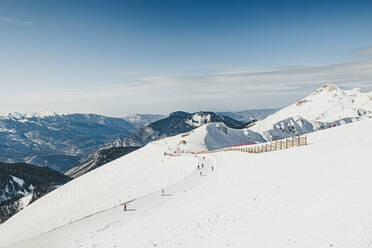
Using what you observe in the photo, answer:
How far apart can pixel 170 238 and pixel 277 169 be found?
21.6 m

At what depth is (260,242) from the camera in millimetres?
13633

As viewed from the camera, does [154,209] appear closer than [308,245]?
No

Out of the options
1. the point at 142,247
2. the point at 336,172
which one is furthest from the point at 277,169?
the point at 142,247

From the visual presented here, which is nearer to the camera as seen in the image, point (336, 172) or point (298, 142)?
point (336, 172)

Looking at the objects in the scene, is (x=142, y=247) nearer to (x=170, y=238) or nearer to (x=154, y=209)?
(x=170, y=238)

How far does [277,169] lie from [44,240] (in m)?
29.1

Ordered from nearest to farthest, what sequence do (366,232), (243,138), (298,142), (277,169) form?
(366,232) < (277,169) < (298,142) < (243,138)

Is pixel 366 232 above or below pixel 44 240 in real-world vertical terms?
above

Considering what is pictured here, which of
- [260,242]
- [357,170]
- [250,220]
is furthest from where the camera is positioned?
[357,170]

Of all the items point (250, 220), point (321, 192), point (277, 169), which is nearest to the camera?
point (250, 220)

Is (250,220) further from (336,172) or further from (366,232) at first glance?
(336,172)

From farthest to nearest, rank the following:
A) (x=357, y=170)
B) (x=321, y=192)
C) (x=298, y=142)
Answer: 1. (x=298, y=142)
2. (x=357, y=170)
3. (x=321, y=192)

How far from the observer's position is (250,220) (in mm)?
17188

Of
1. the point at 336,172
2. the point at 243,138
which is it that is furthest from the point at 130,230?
the point at 243,138
